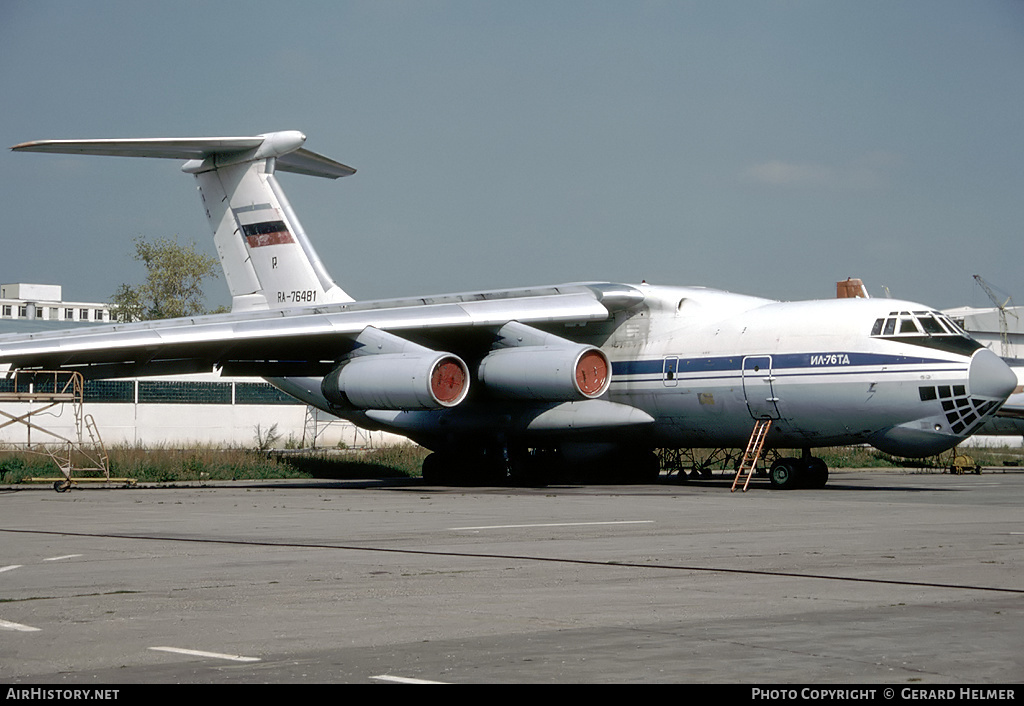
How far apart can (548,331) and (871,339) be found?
7.40 m

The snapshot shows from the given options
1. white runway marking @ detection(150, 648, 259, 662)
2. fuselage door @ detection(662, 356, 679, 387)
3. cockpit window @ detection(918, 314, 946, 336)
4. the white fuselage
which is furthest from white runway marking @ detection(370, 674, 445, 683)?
fuselage door @ detection(662, 356, 679, 387)

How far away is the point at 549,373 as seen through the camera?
22.3 m

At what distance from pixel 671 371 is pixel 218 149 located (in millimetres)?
11412

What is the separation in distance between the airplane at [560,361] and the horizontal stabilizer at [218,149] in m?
0.06

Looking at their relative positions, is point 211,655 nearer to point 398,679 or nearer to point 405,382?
point 398,679

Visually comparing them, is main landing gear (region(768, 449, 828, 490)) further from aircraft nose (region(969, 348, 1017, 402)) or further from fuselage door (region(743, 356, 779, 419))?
aircraft nose (region(969, 348, 1017, 402))

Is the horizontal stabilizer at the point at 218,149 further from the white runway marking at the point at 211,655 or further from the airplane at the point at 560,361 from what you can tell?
the white runway marking at the point at 211,655

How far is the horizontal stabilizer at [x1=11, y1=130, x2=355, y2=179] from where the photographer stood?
24.7m

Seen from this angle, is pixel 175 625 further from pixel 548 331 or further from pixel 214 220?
pixel 214 220

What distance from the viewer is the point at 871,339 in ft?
69.8

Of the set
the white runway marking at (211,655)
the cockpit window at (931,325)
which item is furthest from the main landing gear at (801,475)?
the white runway marking at (211,655)

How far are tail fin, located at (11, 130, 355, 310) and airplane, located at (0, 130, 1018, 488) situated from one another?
0.17 ft

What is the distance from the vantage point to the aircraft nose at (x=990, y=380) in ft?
66.7

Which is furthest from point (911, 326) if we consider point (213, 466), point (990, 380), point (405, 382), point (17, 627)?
point (17, 627)
